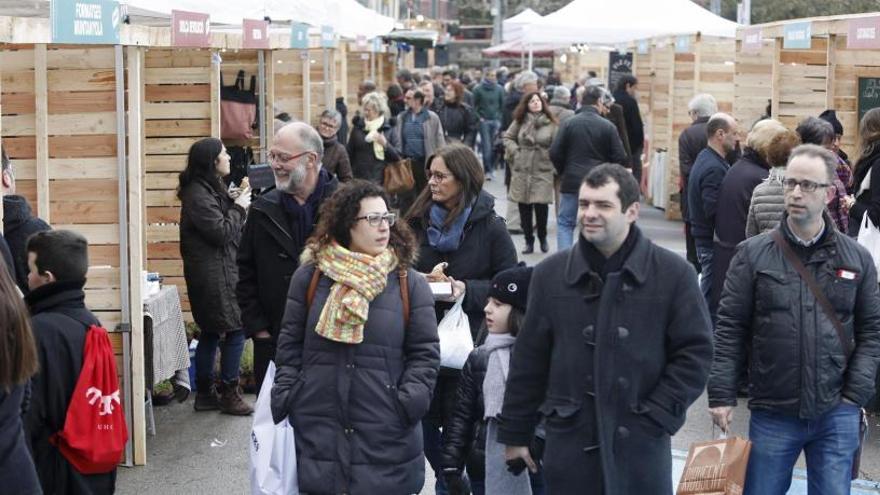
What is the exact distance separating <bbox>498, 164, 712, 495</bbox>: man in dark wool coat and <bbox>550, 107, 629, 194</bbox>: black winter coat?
8939 millimetres

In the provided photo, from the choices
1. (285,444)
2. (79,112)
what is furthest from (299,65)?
(285,444)

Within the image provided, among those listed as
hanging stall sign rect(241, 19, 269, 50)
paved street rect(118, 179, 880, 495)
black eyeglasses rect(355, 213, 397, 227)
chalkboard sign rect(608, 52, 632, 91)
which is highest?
hanging stall sign rect(241, 19, 269, 50)

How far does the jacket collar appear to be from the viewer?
4.66 m

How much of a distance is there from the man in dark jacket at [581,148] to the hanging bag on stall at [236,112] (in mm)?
3402

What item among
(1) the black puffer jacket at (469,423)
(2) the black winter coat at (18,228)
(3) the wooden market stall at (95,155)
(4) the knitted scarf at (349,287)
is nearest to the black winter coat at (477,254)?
(1) the black puffer jacket at (469,423)

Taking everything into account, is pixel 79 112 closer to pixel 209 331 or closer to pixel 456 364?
pixel 209 331

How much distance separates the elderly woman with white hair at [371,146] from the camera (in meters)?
15.0

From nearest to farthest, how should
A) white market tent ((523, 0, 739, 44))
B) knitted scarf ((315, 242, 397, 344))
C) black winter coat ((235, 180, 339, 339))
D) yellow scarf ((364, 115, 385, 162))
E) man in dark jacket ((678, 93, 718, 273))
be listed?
knitted scarf ((315, 242, 397, 344)) < black winter coat ((235, 180, 339, 339)) < man in dark jacket ((678, 93, 718, 273)) < yellow scarf ((364, 115, 385, 162)) < white market tent ((523, 0, 739, 44))

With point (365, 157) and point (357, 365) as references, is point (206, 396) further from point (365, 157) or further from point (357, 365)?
point (365, 157)

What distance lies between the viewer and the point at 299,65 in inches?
569

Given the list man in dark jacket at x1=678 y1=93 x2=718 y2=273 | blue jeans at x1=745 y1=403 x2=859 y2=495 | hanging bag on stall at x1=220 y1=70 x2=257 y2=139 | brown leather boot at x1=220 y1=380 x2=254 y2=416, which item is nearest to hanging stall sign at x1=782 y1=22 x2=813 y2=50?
man in dark jacket at x1=678 y1=93 x2=718 y2=273

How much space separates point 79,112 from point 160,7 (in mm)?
1428

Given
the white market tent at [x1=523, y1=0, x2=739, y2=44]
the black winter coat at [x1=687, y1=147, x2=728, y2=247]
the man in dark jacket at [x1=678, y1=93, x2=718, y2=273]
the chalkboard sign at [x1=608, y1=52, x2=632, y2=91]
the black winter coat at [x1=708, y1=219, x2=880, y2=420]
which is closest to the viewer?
the black winter coat at [x1=708, y1=219, x2=880, y2=420]

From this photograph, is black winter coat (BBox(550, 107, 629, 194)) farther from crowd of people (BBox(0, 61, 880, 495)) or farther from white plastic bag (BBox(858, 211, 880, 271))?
crowd of people (BBox(0, 61, 880, 495))
